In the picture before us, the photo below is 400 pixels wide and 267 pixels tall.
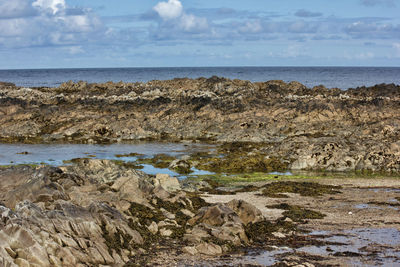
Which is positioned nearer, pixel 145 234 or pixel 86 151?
pixel 145 234

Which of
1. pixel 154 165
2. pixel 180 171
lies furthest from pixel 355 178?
pixel 154 165

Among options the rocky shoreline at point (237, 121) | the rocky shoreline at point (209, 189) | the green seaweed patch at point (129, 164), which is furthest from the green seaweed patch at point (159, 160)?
the rocky shoreline at point (237, 121)

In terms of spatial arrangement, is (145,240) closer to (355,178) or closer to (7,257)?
(7,257)

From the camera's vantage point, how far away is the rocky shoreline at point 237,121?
44344mm

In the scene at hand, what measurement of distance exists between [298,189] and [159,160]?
15.4 m

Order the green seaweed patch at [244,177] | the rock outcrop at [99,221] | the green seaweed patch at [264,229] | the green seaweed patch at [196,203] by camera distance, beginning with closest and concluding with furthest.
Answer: the rock outcrop at [99,221]
the green seaweed patch at [264,229]
the green seaweed patch at [196,203]
the green seaweed patch at [244,177]

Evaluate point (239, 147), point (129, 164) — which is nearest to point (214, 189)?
point (129, 164)

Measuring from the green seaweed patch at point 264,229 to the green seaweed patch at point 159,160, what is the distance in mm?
19153

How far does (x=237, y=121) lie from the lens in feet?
203

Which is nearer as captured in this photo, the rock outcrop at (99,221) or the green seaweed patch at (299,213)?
the rock outcrop at (99,221)

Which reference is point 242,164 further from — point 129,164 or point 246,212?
A: point 246,212

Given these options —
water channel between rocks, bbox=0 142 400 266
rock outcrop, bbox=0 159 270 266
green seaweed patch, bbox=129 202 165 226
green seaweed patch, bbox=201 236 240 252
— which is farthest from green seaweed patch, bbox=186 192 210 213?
water channel between rocks, bbox=0 142 400 266

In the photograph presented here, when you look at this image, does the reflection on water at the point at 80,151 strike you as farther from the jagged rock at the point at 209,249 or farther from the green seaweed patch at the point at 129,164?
the jagged rock at the point at 209,249

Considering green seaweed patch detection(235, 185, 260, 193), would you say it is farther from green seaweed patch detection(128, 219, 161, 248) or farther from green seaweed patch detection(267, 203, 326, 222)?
green seaweed patch detection(128, 219, 161, 248)
